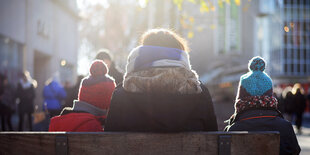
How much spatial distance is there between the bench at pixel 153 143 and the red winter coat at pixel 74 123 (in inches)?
41.5

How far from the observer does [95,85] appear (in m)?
4.16

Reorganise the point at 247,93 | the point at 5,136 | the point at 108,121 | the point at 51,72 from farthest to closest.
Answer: the point at 51,72 < the point at 247,93 < the point at 108,121 < the point at 5,136

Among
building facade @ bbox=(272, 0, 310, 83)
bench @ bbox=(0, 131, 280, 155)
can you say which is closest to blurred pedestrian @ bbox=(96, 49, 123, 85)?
bench @ bbox=(0, 131, 280, 155)

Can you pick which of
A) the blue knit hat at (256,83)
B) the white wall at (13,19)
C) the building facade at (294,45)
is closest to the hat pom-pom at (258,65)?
the blue knit hat at (256,83)

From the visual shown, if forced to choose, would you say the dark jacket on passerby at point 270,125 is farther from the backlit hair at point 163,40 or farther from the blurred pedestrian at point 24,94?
the blurred pedestrian at point 24,94

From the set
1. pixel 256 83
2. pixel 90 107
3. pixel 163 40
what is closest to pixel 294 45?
pixel 256 83

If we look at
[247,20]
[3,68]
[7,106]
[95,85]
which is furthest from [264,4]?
[95,85]

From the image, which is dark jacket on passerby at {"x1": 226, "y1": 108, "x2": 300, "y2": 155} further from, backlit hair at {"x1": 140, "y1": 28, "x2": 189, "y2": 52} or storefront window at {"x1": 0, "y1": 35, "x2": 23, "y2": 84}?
storefront window at {"x1": 0, "y1": 35, "x2": 23, "y2": 84}

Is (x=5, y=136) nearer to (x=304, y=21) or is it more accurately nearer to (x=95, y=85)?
(x=95, y=85)

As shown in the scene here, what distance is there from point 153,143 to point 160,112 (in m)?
0.23

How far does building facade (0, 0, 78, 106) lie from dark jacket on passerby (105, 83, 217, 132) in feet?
46.6

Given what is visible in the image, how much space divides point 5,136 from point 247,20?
61.9 meters

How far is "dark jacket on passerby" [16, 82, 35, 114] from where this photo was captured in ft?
38.5

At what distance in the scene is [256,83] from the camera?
3.77m
